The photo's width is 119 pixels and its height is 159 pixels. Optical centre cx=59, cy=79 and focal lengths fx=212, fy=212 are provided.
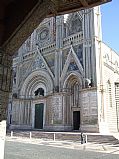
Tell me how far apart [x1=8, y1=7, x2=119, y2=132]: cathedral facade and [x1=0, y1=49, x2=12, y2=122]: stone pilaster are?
1878 centimetres

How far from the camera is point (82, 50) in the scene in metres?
24.5

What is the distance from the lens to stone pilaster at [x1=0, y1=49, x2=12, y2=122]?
9.96 feet

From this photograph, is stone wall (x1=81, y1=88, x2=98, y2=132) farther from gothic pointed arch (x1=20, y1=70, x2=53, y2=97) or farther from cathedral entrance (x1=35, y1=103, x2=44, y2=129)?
cathedral entrance (x1=35, y1=103, x2=44, y2=129)

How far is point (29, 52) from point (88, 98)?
1381cm

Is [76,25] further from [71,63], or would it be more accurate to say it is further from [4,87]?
[4,87]

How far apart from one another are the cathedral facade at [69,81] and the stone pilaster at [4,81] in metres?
18.8

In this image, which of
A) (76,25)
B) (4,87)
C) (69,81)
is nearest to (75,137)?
(69,81)

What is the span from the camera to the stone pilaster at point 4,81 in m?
3.04

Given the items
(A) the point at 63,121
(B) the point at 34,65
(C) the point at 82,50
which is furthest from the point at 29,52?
(A) the point at 63,121

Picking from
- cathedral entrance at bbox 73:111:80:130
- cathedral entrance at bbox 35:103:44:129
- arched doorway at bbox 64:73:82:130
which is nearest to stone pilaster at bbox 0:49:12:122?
arched doorway at bbox 64:73:82:130

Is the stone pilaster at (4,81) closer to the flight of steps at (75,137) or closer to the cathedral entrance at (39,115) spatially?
the flight of steps at (75,137)

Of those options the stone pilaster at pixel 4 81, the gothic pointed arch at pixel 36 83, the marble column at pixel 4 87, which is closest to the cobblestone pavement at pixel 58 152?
the marble column at pixel 4 87

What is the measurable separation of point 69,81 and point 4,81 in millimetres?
22004

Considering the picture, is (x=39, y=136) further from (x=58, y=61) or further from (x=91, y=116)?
(x=58, y=61)
